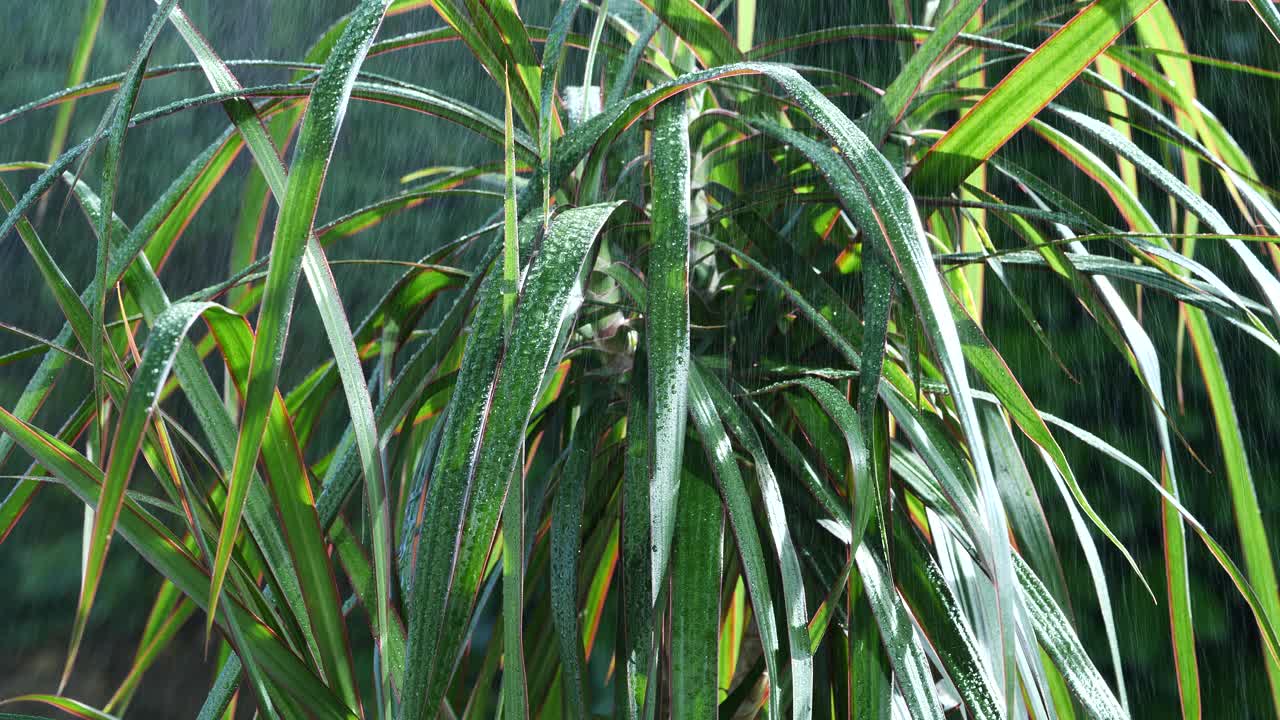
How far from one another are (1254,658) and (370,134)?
4.83ft

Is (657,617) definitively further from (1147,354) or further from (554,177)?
(1147,354)

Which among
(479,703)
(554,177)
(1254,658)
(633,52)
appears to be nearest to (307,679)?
(479,703)

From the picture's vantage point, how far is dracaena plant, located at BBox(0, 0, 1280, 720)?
0.33m

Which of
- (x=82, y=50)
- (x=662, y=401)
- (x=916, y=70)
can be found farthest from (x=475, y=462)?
(x=82, y=50)

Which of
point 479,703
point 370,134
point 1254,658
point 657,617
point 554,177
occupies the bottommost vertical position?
point 1254,658

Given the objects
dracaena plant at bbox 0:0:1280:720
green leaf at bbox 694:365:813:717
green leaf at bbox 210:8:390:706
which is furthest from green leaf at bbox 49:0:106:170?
green leaf at bbox 694:365:813:717

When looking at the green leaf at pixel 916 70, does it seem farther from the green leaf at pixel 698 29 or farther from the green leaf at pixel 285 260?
the green leaf at pixel 285 260

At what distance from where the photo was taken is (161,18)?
376mm

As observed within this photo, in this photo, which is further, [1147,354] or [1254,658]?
[1254,658]

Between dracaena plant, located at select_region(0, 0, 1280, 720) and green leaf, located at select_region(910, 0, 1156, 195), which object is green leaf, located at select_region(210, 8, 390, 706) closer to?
dracaena plant, located at select_region(0, 0, 1280, 720)

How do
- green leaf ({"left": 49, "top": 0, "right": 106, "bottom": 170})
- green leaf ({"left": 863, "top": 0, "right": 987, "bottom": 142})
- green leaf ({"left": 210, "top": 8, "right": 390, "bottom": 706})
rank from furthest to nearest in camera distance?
1. green leaf ({"left": 49, "top": 0, "right": 106, "bottom": 170})
2. green leaf ({"left": 863, "top": 0, "right": 987, "bottom": 142})
3. green leaf ({"left": 210, "top": 8, "right": 390, "bottom": 706})

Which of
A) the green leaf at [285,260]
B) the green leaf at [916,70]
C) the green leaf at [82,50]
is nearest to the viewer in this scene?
the green leaf at [285,260]

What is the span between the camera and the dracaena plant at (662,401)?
33 cm

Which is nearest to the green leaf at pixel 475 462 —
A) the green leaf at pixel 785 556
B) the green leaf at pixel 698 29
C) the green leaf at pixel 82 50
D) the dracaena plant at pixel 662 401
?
the dracaena plant at pixel 662 401
